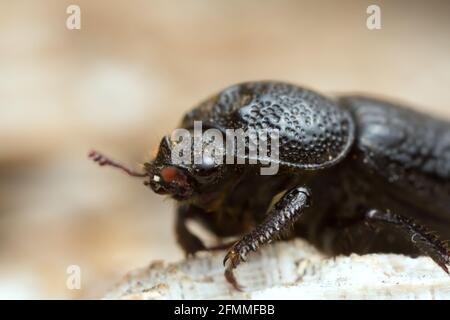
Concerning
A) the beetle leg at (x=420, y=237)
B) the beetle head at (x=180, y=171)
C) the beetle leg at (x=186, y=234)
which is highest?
the beetle head at (x=180, y=171)

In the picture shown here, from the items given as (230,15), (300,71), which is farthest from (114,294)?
(230,15)

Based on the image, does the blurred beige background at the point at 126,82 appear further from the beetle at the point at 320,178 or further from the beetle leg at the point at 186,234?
the beetle at the point at 320,178

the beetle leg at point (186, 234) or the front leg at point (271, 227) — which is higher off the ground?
the front leg at point (271, 227)

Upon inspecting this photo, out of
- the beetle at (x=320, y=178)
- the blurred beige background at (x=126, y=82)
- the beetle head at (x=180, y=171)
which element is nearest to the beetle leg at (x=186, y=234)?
the beetle at (x=320, y=178)

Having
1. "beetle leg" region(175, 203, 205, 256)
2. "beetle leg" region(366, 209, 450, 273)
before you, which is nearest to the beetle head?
"beetle leg" region(175, 203, 205, 256)

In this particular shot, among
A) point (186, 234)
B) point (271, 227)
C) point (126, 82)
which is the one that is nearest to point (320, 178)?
point (271, 227)

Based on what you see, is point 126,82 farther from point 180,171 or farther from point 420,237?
point 420,237
